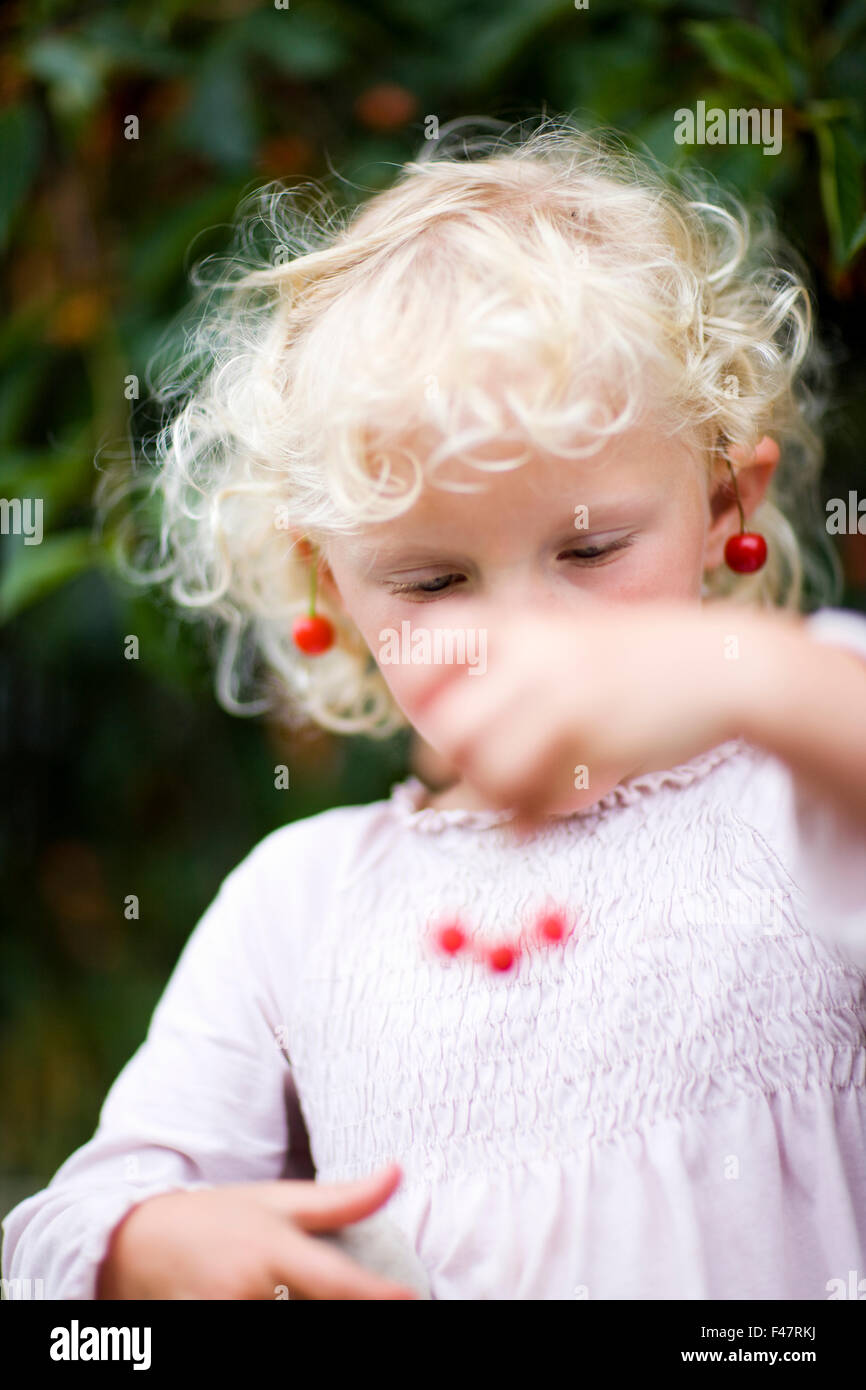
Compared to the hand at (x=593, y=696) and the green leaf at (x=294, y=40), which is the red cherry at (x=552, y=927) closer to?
the hand at (x=593, y=696)

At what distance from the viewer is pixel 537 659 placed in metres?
0.48

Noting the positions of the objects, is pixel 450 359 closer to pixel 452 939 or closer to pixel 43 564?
pixel 452 939

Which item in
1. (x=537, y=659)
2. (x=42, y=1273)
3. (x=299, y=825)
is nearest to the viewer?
(x=537, y=659)

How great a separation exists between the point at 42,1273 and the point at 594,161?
0.78 meters

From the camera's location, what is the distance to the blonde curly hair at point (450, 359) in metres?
0.65

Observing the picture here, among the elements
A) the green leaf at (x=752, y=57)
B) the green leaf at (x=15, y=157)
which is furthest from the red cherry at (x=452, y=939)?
the green leaf at (x=15, y=157)

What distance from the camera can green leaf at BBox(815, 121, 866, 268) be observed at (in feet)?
2.46

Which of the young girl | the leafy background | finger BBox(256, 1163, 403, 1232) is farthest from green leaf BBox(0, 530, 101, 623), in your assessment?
finger BBox(256, 1163, 403, 1232)

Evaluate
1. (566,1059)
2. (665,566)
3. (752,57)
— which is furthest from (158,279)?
(566,1059)

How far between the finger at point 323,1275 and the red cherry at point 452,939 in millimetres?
177

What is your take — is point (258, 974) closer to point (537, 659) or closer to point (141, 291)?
point (537, 659)

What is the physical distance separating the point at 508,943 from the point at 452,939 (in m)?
0.04

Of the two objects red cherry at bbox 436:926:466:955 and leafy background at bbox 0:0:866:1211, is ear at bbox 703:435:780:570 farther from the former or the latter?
red cherry at bbox 436:926:466:955
